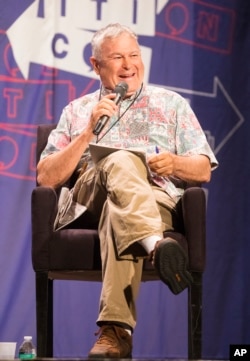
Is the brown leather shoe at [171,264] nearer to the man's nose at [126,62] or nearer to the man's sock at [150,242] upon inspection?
the man's sock at [150,242]

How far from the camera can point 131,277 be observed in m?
2.43

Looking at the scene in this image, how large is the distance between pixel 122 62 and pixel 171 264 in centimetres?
109

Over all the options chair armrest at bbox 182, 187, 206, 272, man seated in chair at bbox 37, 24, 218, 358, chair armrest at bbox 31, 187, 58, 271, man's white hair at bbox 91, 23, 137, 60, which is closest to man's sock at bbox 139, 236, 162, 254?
man seated in chair at bbox 37, 24, 218, 358

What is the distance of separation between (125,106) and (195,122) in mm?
300

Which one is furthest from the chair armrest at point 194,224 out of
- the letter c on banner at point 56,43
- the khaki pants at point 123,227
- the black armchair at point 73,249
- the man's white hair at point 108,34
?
the letter c on banner at point 56,43

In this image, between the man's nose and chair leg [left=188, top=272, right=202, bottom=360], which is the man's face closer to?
the man's nose

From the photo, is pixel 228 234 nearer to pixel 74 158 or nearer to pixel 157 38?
pixel 157 38

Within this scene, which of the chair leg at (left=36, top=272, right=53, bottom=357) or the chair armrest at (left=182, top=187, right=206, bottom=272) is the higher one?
the chair armrest at (left=182, top=187, right=206, bottom=272)

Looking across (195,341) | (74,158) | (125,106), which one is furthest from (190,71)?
(195,341)

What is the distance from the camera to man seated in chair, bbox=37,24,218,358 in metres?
2.34

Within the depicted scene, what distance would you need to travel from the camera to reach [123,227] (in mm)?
2400

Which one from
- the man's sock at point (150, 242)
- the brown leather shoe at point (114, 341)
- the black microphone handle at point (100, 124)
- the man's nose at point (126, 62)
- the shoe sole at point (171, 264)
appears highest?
the man's nose at point (126, 62)

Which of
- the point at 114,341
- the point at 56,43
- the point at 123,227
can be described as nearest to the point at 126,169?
the point at 123,227

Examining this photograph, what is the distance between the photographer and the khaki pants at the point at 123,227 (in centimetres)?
236
